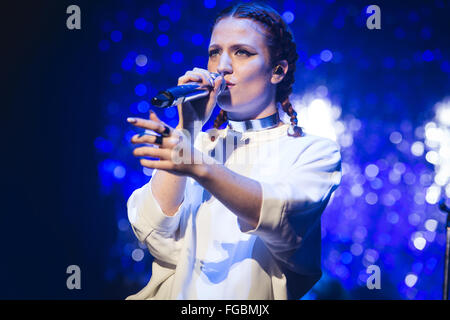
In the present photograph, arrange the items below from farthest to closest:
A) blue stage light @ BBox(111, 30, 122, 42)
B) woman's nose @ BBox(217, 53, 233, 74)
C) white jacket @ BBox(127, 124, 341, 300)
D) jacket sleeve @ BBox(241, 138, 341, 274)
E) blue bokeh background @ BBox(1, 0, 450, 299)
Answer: blue stage light @ BBox(111, 30, 122, 42) → blue bokeh background @ BBox(1, 0, 450, 299) → woman's nose @ BBox(217, 53, 233, 74) → white jacket @ BBox(127, 124, 341, 300) → jacket sleeve @ BBox(241, 138, 341, 274)

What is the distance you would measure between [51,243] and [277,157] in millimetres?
1099

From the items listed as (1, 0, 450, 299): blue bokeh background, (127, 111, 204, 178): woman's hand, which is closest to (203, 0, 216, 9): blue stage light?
(1, 0, 450, 299): blue bokeh background

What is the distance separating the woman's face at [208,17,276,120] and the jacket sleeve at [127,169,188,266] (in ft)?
1.28

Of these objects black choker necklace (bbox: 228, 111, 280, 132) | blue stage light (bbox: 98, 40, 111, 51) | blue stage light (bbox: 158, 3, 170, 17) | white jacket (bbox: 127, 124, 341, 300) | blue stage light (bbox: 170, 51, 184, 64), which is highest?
blue stage light (bbox: 158, 3, 170, 17)

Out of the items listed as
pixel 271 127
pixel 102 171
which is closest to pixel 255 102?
pixel 271 127

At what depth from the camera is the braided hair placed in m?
1.64

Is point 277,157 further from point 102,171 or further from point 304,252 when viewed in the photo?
point 102,171

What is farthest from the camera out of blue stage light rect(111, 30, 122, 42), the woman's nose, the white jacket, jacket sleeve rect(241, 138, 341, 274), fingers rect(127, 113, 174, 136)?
blue stage light rect(111, 30, 122, 42)

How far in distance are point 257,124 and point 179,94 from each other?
1.57 feet

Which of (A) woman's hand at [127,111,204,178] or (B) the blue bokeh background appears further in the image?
(B) the blue bokeh background

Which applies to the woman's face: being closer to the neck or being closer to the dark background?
the neck

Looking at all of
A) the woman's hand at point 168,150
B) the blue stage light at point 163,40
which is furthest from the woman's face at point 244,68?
the woman's hand at point 168,150

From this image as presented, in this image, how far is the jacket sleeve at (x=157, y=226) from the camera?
1.49 m

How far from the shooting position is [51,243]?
1963 mm
